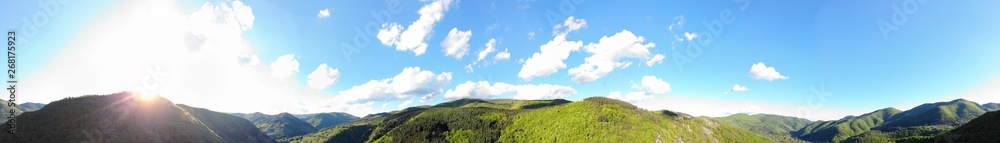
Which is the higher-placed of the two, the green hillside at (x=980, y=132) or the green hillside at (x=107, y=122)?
the green hillside at (x=107, y=122)

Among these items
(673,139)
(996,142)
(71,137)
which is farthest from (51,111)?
(996,142)

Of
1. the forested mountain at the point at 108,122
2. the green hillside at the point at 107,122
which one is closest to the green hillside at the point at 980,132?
the green hillside at the point at 107,122

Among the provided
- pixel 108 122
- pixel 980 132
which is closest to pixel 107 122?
pixel 108 122

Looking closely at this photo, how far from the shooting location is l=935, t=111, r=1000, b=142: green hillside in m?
132

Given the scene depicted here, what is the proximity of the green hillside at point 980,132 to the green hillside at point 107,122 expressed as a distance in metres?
275

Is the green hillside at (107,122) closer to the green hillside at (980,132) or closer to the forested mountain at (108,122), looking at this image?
the forested mountain at (108,122)

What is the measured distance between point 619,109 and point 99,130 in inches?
7617

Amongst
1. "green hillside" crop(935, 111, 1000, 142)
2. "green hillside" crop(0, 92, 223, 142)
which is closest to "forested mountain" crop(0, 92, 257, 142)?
"green hillside" crop(0, 92, 223, 142)

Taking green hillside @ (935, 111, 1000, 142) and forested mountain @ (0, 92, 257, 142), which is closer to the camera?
forested mountain @ (0, 92, 257, 142)

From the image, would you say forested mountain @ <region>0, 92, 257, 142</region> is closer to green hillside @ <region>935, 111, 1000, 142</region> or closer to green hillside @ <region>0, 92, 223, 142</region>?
green hillside @ <region>0, 92, 223, 142</region>

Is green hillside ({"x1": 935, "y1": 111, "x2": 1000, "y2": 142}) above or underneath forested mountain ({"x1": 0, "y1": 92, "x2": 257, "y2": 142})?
underneath

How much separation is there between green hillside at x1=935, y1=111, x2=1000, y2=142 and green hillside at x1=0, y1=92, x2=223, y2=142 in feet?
902

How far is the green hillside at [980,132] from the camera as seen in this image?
13188 centimetres

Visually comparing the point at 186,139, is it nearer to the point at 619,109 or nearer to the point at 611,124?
the point at 611,124
